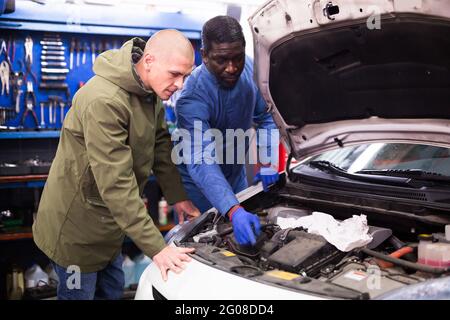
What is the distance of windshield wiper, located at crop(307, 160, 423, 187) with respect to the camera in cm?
198

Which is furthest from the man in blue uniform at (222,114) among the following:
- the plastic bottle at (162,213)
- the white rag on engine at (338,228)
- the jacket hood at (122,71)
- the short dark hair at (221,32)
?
the plastic bottle at (162,213)

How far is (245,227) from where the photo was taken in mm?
1854

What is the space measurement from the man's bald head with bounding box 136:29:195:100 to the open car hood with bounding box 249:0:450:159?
1.48 ft

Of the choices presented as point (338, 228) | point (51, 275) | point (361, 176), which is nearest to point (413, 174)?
point (361, 176)

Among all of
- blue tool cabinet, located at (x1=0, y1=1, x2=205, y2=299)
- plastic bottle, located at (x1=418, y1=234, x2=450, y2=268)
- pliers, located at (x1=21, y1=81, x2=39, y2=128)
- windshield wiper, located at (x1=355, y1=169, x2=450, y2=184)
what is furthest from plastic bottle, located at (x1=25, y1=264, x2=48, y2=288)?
plastic bottle, located at (x1=418, y1=234, x2=450, y2=268)

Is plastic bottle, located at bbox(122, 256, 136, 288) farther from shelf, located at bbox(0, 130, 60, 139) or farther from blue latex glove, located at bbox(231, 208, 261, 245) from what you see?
blue latex glove, located at bbox(231, 208, 261, 245)

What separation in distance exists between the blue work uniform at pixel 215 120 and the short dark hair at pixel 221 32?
0.23 m

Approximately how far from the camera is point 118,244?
216 centimetres

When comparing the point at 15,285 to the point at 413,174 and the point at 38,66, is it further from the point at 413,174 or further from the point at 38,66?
the point at 413,174

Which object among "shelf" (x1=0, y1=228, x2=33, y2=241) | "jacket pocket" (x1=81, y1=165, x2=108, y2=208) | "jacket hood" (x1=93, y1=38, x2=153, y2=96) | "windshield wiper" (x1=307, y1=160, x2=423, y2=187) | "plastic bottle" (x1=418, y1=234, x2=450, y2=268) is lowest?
"shelf" (x1=0, y1=228, x2=33, y2=241)

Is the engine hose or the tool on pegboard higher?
the tool on pegboard

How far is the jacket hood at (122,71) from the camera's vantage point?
6.07ft

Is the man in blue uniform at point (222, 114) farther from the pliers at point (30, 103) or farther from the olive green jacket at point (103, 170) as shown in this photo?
the pliers at point (30, 103)

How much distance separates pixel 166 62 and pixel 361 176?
0.99 metres
